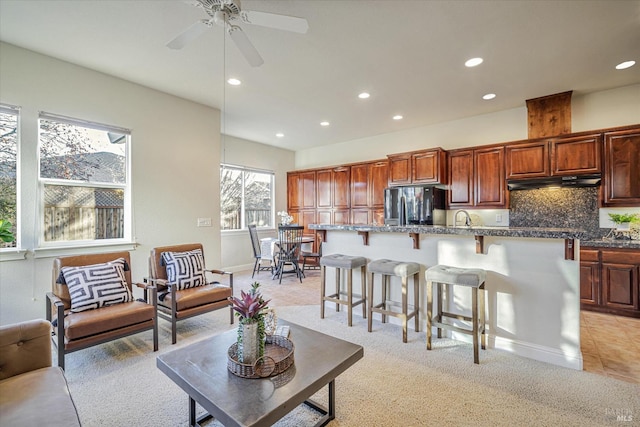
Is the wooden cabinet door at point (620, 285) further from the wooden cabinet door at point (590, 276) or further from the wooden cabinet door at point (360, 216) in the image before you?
the wooden cabinet door at point (360, 216)

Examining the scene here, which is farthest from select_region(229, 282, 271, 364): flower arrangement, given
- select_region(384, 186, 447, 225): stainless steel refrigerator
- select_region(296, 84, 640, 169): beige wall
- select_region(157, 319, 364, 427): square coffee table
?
select_region(296, 84, 640, 169): beige wall

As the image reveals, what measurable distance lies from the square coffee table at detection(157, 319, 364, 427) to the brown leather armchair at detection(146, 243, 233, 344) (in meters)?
1.08

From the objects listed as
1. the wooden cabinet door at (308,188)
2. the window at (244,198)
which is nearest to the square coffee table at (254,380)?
the window at (244,198)

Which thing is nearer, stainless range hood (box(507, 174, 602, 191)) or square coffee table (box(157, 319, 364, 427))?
square coffee table (box(157, 319, 364, 427))

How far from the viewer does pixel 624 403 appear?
6.20ft

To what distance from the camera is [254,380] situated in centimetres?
144

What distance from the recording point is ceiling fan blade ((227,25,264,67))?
6.76 ft

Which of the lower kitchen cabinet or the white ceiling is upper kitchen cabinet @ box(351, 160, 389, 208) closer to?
the white ceiling

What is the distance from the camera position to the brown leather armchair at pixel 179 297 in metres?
2.83

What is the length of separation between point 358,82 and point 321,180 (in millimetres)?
3333

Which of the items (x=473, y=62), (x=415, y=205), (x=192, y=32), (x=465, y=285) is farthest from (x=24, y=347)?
(x=415, y=205)

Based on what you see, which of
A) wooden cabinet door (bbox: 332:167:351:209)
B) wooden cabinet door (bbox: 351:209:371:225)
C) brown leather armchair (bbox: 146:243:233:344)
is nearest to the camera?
brown leather armchair (bbox: 146:243:233:344)

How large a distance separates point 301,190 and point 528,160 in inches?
186

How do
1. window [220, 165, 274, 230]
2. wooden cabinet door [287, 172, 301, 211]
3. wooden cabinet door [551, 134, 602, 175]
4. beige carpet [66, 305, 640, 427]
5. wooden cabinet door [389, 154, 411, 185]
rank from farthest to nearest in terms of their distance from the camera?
wooden cabinet door [287, 172, 301, 211]
window [220, 165, 274, 230]
wooden cabinet door [389, 154, 411, 185]
wooden cabinet door [551, 134, 602, 175]
beige carpet [66, 305, 640, 427]
